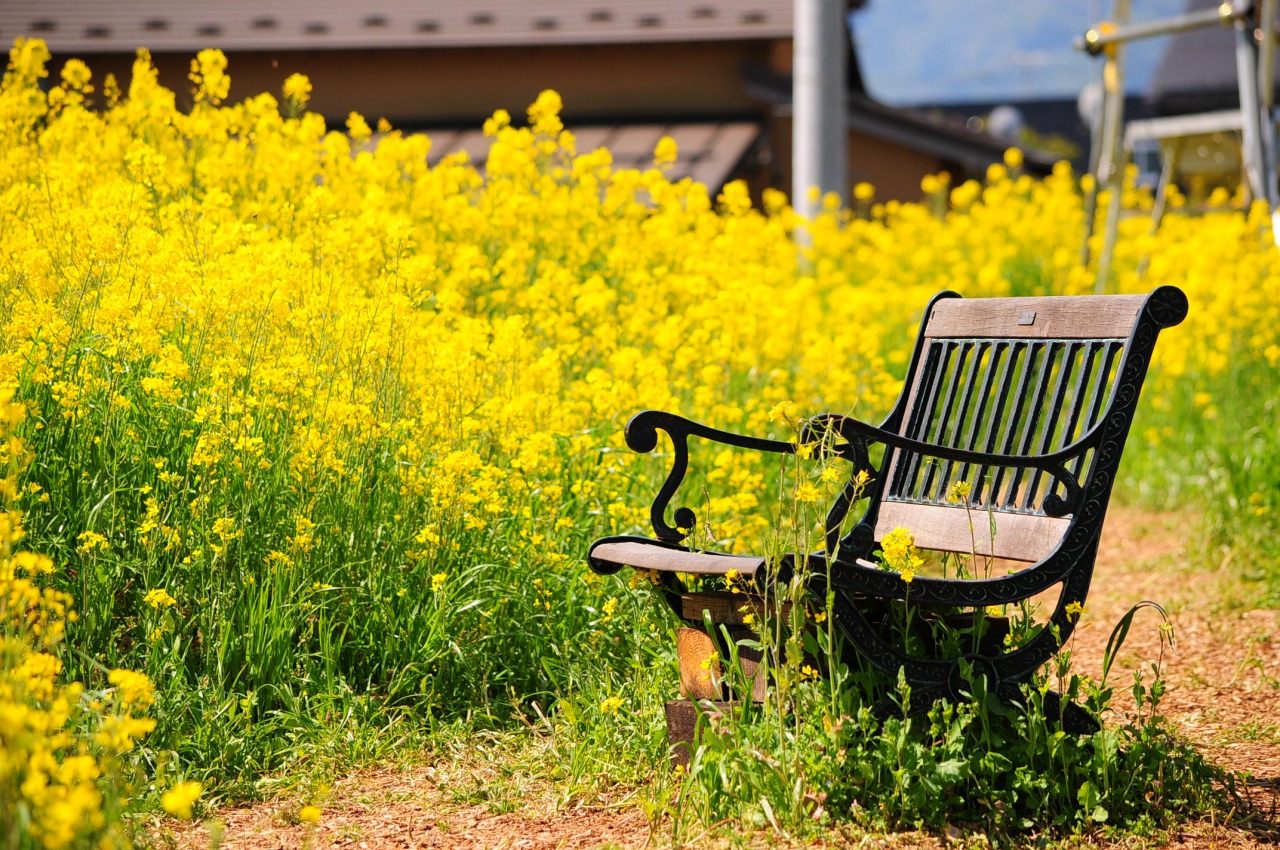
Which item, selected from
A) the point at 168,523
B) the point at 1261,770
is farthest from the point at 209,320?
the point at 1261,770

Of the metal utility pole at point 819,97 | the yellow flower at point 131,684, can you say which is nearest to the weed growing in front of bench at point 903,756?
the yellow flower at point 131,684

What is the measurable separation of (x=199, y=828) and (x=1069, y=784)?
1.87 metres

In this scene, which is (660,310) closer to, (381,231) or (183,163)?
(381,231)

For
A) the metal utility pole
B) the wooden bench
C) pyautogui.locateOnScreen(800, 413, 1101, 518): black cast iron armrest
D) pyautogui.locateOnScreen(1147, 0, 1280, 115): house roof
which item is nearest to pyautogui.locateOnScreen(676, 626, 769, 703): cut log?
the wooden bench

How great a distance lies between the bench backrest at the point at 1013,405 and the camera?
2963mm

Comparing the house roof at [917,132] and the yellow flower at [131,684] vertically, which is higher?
the house roof at [917,132]

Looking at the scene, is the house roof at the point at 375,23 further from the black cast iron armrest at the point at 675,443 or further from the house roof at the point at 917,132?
the black cast iron armrest at the point at 675,443

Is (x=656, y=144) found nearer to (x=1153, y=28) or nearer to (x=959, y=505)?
(x=1153, y=28)

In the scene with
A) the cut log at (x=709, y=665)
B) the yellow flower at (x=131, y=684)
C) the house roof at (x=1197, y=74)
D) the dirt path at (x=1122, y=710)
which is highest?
the house roof at (x=1197, y=74)

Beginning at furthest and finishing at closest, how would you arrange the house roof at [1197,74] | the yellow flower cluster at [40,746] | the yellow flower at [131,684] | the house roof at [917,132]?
the house roof at [1197,74] → the house roof at [917,132] → the yellow flower at [131,684] → the yellow flower cluster at [40,746]

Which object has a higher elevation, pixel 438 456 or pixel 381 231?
pixel 381 231

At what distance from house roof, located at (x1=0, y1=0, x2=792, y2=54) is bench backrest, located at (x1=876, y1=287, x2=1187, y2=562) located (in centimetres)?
1049

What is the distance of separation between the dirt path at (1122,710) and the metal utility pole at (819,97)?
414cm

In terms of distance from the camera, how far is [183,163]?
584 centimetres
